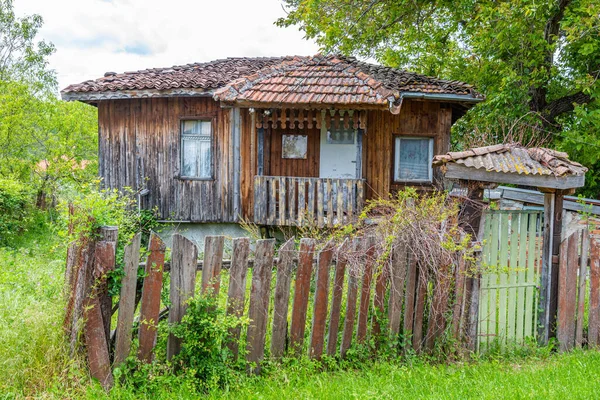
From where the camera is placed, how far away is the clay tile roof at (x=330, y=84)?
8828 mm

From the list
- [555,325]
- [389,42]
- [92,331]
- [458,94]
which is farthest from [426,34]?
[92,331]

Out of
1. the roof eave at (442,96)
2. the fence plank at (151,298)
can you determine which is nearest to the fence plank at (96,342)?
the fence plank at (151,298)

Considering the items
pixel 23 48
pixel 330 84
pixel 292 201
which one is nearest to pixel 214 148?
pixel 292 201

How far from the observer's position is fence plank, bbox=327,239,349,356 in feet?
13.6

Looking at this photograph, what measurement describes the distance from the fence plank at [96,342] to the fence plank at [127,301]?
11 centimetres

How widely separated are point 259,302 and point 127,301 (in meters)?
1.11

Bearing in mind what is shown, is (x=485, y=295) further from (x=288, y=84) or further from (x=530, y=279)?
(x=288, y=84)

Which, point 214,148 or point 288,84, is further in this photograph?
point 214,148

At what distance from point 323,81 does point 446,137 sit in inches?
131

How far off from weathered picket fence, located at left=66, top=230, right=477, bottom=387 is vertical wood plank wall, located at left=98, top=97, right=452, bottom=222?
6228 millimetres

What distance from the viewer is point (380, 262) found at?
4234mm

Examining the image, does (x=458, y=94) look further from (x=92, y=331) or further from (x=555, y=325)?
(x=92, y=331)

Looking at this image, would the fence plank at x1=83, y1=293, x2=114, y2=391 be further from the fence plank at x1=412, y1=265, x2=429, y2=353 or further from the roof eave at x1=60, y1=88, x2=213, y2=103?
the roof eave at x1=60, y1=88, x2=213, y2=103

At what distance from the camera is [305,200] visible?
31.3 feet
